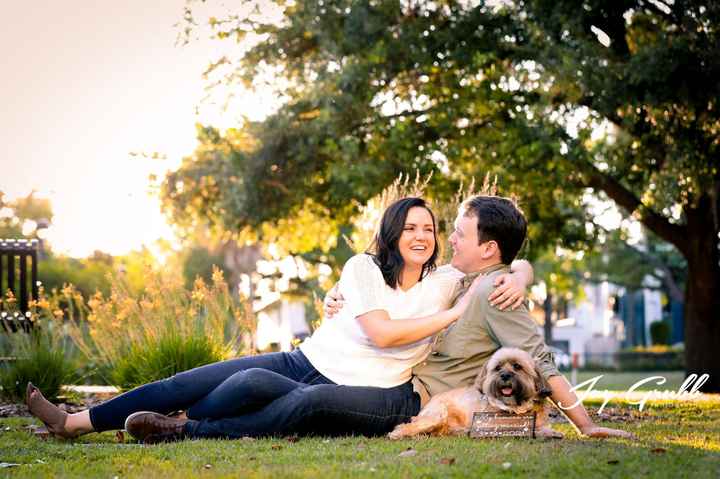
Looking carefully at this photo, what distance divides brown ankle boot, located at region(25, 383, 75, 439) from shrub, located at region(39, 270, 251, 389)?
3.54m

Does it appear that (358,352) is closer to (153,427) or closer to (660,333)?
(153,427)

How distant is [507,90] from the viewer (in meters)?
15.9

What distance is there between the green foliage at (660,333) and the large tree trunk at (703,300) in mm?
35693

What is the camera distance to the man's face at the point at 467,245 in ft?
20.6

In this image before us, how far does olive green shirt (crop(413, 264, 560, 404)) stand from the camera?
5.98 meters

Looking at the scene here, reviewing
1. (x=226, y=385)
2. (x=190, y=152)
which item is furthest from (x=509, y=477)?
(x=190, y=152)

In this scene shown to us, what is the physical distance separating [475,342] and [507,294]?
18.2 inches

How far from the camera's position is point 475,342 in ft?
20.4

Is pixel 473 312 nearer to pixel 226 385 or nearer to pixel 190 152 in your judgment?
pixel 226 385

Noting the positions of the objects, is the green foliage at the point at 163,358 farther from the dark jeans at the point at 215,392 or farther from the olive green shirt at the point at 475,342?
the olive green shirt at the point at 475,342

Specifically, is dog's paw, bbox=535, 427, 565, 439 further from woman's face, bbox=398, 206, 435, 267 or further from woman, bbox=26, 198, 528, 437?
woman's face, bbox=398, 206, 435, 267


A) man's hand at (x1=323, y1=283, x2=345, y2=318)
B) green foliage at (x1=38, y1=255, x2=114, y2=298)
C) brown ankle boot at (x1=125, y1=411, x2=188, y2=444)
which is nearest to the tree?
man's hand at (x1=323, y1=283, x2=345, y2=318)

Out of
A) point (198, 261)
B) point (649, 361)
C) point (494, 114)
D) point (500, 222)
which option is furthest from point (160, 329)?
point (649, 361)

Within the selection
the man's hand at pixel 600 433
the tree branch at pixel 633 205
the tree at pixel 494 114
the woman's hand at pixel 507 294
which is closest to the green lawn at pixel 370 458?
the man's hand at pixel 600 433
